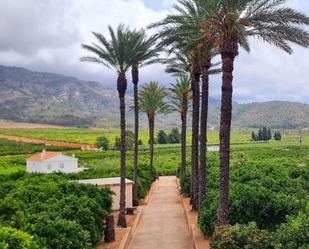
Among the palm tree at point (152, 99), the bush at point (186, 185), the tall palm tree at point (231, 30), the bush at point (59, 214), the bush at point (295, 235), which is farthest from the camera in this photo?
the palm tree at point (152, 99)

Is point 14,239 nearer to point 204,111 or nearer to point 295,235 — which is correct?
point 295,235

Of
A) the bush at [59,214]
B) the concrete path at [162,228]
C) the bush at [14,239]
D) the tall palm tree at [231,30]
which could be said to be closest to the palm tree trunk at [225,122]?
the tall palm tree at [231,30]

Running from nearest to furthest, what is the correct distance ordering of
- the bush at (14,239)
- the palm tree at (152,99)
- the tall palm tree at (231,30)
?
1. the bush at (14,239)
2. the tall palm tree at (231,30)
3. the palm tree at (152,99)

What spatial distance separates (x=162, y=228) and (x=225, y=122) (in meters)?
9.08

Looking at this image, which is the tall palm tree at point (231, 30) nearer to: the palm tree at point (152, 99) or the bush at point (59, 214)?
the bush at point (59, 214)

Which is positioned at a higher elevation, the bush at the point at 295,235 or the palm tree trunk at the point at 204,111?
the palm tree trunk at the point at 204,111

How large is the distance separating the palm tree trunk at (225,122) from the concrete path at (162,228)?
12.1 ft

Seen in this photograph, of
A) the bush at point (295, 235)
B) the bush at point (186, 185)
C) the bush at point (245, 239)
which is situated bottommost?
the bush at point (186, 185)

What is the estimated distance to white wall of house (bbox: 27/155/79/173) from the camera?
61.8 meters

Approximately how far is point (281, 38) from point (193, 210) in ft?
47.3

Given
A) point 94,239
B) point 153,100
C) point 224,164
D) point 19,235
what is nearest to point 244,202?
point 224,164

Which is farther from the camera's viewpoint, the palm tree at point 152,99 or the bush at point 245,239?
the palm tree at point 152,99

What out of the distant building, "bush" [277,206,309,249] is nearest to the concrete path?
the distant building

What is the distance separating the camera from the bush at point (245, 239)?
14172 millimetres
